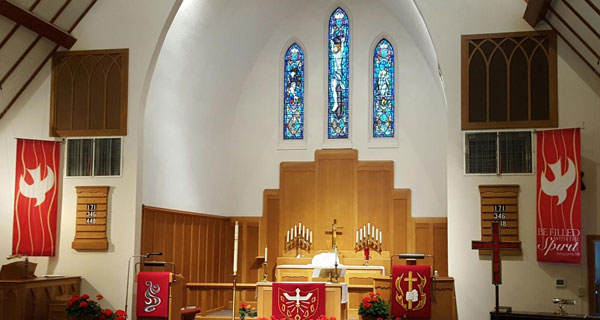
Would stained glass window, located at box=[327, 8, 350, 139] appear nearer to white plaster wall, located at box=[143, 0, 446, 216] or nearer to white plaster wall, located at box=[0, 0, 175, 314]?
white plaster wall, located at box=[143, 0, 446, 216]

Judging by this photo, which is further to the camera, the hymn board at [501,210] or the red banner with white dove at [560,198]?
the hymn board at [501,210]

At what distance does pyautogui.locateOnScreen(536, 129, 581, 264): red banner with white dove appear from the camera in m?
10.4

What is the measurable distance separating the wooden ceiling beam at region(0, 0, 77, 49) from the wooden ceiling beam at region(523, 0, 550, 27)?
7.34 metres

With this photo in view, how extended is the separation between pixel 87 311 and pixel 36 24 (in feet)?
14.7

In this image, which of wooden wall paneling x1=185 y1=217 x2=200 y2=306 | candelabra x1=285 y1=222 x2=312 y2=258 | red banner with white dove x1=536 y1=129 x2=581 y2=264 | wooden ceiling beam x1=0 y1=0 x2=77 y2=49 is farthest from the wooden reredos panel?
wooden ceiling beam x1=0 y1=0 x2=77 y2=49

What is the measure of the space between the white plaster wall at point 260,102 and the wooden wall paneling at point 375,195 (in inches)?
8.2

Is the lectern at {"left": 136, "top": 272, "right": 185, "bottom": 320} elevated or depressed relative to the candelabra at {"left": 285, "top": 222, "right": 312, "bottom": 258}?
depressed

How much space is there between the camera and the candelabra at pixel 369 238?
50.9 feet

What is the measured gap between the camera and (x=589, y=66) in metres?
10.7

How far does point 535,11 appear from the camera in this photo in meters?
10.5

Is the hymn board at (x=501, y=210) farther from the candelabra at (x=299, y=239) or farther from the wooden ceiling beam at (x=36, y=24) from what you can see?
the wooden ceiling beam at (x=36, y=24)

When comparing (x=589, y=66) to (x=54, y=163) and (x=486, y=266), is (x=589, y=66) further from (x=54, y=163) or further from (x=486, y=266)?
(x=54, y=163)

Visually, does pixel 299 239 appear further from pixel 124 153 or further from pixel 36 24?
pixel 36 24

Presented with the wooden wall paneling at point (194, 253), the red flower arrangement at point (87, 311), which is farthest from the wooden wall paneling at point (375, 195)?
the red flower arrangement at point (87, 311)
